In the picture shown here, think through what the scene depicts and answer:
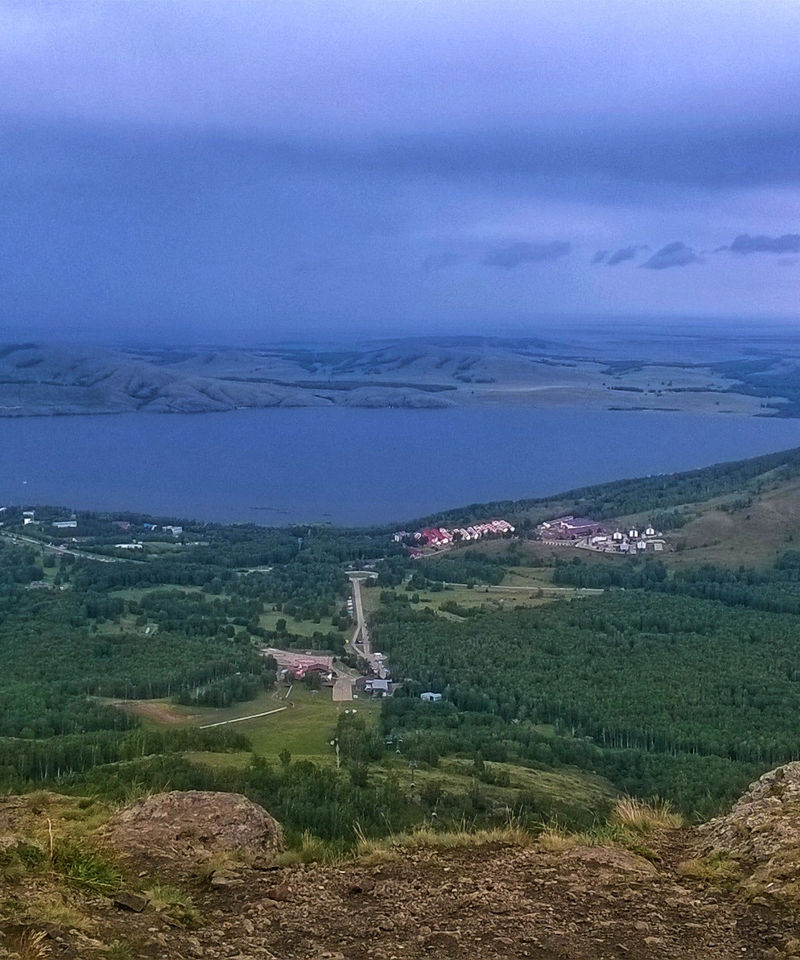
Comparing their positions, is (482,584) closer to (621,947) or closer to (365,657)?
(365,657)

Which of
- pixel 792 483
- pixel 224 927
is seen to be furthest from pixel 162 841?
pixel 792 483

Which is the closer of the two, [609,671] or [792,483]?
[609,671]

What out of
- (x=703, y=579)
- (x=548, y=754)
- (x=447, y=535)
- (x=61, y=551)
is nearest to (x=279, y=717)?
(x=548, y=754)

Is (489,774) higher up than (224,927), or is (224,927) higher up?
(224,927)

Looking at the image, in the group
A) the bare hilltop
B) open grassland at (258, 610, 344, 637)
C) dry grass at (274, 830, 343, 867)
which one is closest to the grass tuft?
dry grass at (274, 830, 343, 867)

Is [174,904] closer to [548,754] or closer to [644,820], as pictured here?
[644,820]

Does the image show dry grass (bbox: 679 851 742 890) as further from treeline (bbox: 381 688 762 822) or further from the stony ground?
treeline (bbox: 381 688 762 822)
